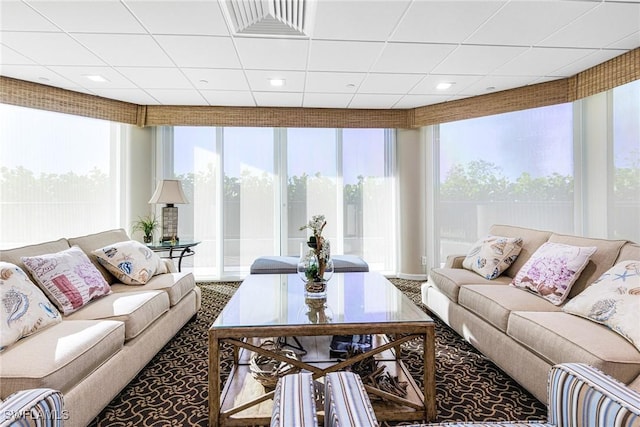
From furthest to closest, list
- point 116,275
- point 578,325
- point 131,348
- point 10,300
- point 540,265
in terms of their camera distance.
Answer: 1. point 116,275
2. point 540,265
3. point 131,348
4. point 578,325
5. point 10,300

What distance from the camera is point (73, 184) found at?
418cm

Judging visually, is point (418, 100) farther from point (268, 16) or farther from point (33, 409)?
point (33, 409)

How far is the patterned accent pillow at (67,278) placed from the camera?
2.02 meters

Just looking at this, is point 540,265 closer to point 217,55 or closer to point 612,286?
point 612,286

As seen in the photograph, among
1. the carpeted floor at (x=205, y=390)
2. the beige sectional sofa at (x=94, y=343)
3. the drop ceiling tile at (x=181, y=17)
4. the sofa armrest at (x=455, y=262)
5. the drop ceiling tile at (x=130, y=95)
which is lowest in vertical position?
the carpeted floor at (x=205, y=390)

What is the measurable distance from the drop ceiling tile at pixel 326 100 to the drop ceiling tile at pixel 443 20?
147 cm

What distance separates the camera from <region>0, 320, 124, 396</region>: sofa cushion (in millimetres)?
1345

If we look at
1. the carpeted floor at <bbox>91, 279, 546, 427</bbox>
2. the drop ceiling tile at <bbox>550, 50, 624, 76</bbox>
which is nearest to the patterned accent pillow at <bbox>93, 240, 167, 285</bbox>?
the carpeted floor at <bbox>91, 279, 546, 427</bbox>

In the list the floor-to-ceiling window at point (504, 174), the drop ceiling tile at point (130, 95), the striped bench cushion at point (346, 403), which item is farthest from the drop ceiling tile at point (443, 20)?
the drop ceiling tile at point (130, 95)

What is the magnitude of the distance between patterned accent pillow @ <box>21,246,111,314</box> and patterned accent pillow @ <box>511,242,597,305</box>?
10.2ft

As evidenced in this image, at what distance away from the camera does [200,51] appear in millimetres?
2799

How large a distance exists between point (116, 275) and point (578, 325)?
3.20 m

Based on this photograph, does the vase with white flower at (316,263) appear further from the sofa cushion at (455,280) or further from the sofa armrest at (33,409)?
the sofa armrest at (33,409)

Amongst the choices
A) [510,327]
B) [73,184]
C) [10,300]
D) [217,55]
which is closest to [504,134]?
[510,327]
